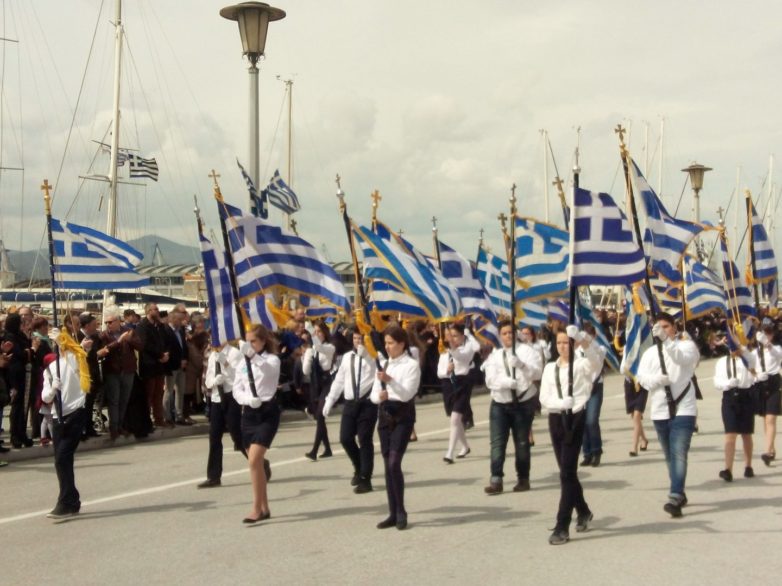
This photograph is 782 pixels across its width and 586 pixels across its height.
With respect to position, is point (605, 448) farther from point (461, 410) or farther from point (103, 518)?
point (103, 518)

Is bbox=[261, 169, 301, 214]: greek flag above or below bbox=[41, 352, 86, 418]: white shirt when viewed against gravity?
above

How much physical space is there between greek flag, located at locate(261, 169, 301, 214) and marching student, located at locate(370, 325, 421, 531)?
37.1 ft

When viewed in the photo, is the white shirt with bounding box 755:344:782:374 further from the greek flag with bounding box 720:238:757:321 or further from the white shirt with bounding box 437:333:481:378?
the white shirt with bounding box 437:333:481:378

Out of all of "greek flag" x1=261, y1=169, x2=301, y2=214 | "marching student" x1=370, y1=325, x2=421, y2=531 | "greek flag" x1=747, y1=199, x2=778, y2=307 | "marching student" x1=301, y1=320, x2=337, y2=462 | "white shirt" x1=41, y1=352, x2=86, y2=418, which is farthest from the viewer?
"greek flag" x1=261, y1=169, x2=301, y2=214

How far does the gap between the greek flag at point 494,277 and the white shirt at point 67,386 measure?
1046cm

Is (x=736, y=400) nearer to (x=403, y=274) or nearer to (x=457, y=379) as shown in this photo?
(x=457, y=379)

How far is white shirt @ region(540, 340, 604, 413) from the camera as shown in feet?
28.2

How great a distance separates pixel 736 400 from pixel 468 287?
5.54 metres

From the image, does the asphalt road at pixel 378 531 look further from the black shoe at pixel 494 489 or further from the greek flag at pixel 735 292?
the greek flag at pixel 735 292

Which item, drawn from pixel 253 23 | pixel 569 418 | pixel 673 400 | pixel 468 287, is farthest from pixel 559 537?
pixel 253 23

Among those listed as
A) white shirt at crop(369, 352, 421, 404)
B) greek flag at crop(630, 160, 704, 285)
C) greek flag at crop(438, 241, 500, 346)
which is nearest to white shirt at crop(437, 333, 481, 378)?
greek flag at crop(438, 241, 500, 346)

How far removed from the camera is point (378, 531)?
342 inches

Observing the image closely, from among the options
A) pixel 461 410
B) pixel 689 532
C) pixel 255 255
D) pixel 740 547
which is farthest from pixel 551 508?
pixel 255 255

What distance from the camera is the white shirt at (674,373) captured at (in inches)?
366
